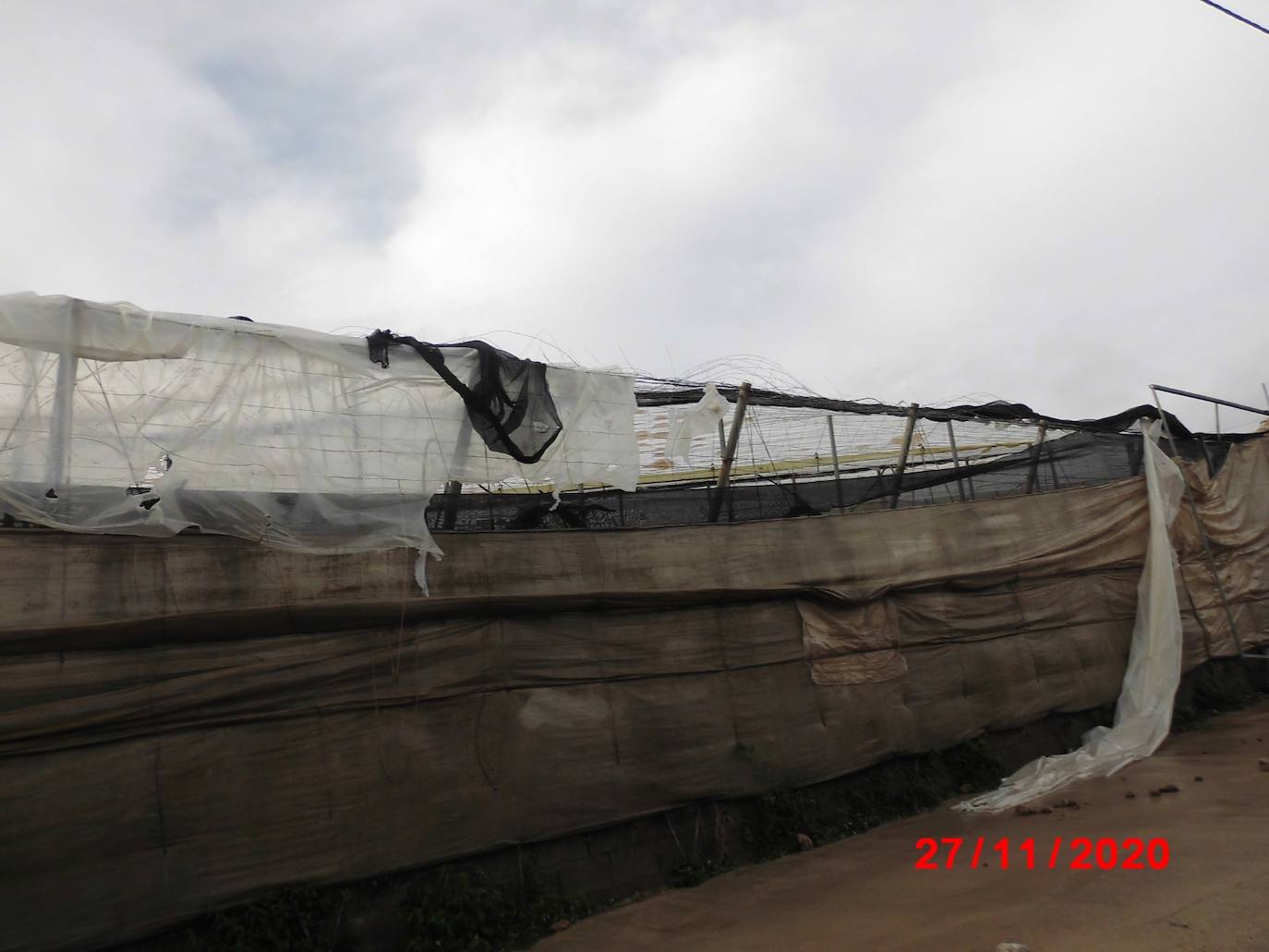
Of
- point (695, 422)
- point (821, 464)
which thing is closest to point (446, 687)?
point (695, 422)

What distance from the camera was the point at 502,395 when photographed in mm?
4785

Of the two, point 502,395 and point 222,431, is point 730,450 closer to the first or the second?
point 502,395

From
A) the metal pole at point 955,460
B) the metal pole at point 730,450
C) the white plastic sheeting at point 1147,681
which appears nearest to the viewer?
the metal pole at point 730,450

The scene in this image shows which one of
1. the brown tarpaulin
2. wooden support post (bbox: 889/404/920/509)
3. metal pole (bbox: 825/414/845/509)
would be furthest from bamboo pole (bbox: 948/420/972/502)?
metal pole (bbox: 825/414/845/509)

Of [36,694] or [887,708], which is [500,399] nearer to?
[36,694]

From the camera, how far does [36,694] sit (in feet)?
11.6

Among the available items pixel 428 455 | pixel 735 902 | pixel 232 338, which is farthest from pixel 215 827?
pixel 735 902

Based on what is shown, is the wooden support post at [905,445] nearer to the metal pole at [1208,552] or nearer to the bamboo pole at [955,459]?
the bamboo pole at [955,459]

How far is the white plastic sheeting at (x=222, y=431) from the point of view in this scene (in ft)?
12.3

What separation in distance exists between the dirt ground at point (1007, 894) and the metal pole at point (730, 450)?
2.36m

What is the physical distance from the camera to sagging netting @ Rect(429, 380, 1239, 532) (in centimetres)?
538

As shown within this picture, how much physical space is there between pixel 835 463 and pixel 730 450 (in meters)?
1.33

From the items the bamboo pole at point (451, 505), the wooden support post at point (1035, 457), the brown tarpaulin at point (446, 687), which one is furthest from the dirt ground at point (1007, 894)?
the wooden support post at point (1035, 457)

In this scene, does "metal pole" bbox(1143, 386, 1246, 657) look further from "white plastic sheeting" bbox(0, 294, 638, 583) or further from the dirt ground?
"white plastic sheeting" bbox(0, 294, 638, 583)
